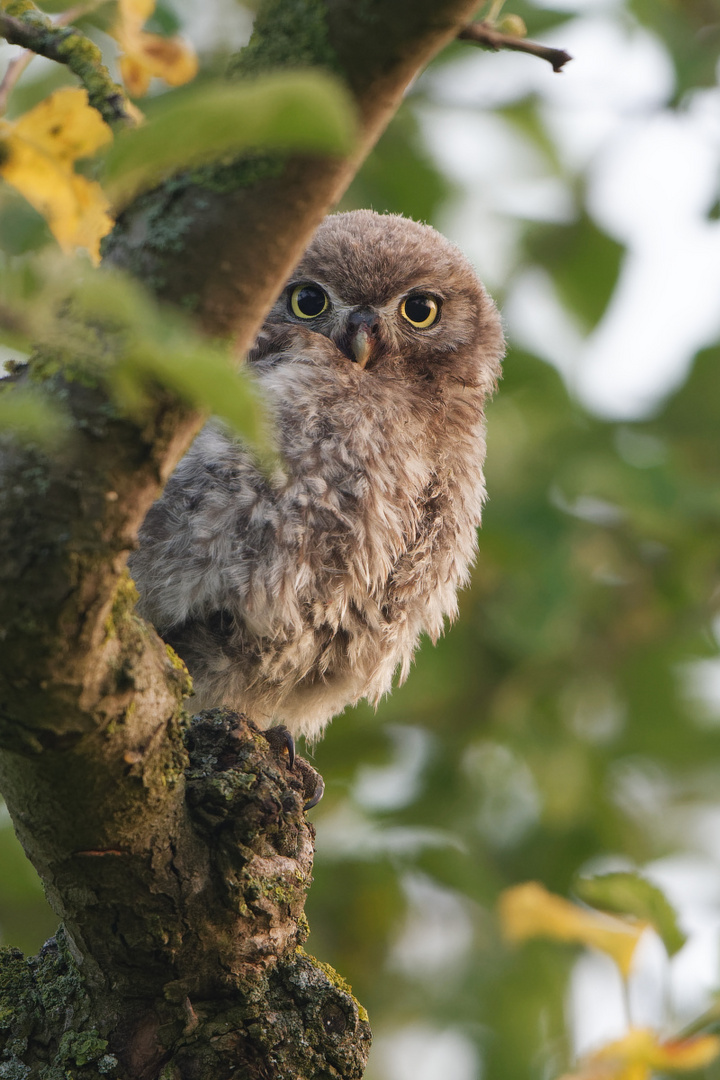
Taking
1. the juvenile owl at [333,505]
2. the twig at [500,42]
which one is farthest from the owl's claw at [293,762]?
the twig at [500,42]

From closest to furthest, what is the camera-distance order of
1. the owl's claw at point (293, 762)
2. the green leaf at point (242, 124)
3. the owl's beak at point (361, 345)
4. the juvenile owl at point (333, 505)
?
the green leaf at point (242, 124), the owl's claw at point (293, 762), the juvenile owl at point (333, 505), the owl's beak at point (361, 345)

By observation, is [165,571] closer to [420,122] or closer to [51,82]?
[51,82]

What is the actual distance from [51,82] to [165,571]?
6.99 feet

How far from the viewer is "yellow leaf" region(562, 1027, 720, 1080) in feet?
6.61

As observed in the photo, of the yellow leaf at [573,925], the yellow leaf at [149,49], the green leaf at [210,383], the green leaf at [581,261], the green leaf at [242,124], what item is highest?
the green leaf at [581,261]

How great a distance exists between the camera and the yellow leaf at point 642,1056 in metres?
2.01

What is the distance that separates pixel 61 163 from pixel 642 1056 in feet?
6.37

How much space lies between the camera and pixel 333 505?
9.78ft

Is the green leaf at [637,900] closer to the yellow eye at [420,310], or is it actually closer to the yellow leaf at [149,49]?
the yellow leaf at [149,49]

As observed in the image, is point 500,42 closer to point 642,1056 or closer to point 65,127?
point 65,127

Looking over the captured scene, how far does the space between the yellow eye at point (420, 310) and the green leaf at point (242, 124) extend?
308cm

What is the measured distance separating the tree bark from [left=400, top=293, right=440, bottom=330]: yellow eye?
72.6 inches

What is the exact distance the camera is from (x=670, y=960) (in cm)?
209

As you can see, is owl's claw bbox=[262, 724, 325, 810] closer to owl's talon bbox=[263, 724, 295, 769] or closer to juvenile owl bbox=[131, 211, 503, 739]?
owl's talon bbox=[263, 724, 295, 769]
